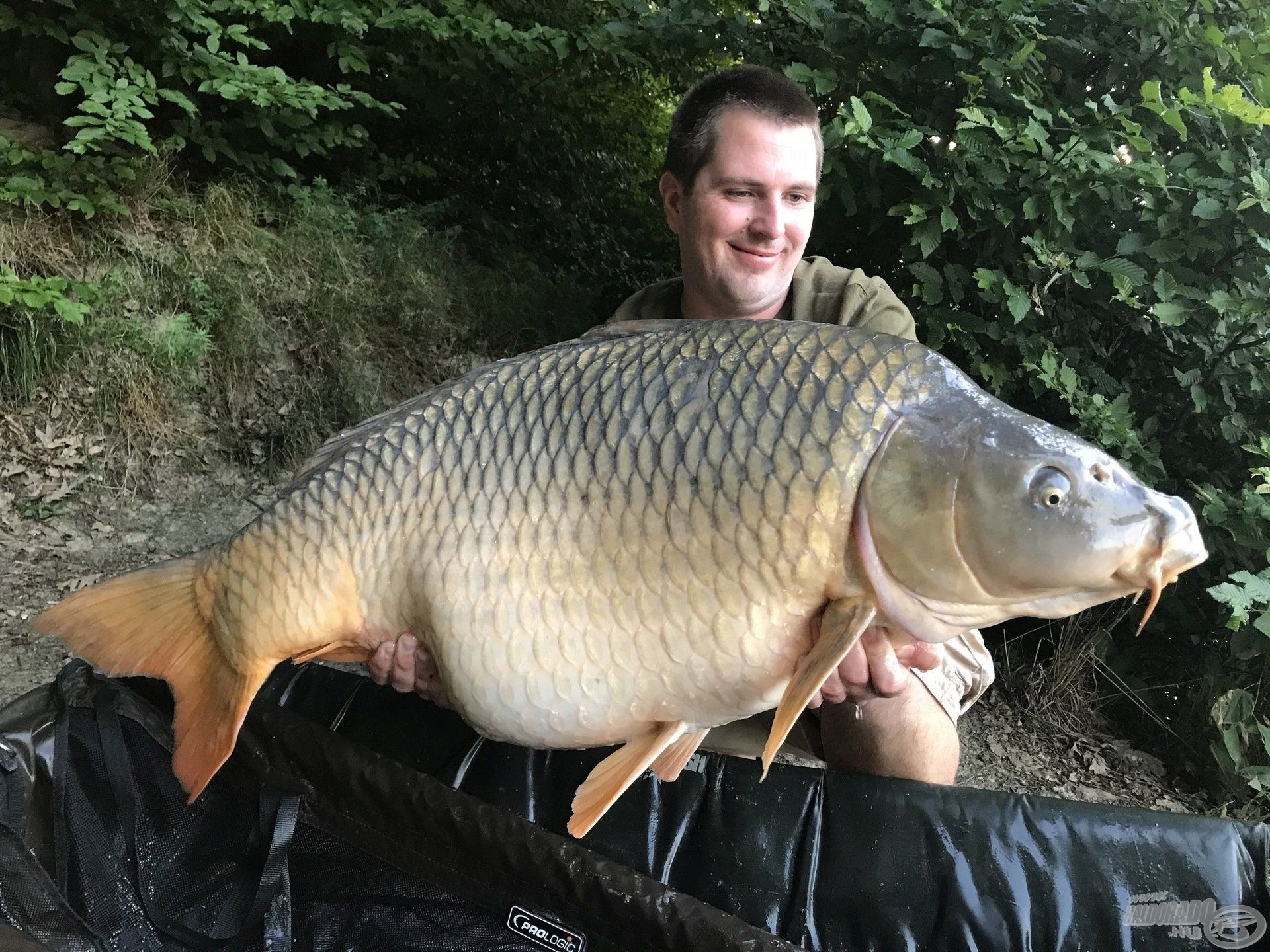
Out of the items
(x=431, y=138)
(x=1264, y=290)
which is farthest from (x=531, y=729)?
(x=431, y=138)

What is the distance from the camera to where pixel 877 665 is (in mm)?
928

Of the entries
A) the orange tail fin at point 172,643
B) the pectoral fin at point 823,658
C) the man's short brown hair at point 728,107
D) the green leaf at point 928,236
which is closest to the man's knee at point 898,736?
the pectoral fin at point 823,658

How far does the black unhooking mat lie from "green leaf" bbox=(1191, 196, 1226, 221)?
1.28 meters

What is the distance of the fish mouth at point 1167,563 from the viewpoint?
2.29 feet

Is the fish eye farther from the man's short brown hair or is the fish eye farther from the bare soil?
the bare soil

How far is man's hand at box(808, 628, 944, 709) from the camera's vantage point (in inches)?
35.3

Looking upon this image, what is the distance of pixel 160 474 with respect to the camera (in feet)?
7.45

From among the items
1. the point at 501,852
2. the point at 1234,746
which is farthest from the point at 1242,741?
the point at 501,852

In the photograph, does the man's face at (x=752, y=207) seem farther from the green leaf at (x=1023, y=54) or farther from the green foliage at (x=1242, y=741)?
the green foliage at (x=1242, y=741)

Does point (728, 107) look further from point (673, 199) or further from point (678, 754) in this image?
point (678, 754)

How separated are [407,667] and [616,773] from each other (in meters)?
0.29

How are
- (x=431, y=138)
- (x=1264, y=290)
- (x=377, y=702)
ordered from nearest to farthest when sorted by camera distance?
(x=377, y=702)
(x=1264, y=290)
(x=431, y=138)

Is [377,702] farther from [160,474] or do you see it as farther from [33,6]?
→ [33,6]

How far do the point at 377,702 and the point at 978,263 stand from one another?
1.55m
